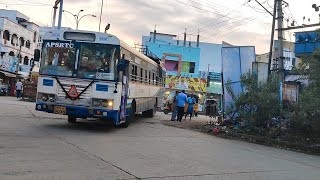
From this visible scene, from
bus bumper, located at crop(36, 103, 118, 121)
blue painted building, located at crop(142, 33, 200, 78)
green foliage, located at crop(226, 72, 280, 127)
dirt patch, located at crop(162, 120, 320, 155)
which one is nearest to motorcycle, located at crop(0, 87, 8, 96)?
blue painted building, located at crop(142, 33, 200, 78)

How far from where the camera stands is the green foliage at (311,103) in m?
14.7

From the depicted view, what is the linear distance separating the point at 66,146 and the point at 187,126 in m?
9.99

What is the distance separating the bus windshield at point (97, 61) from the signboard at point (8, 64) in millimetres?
36938

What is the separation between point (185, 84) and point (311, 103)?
33.4m

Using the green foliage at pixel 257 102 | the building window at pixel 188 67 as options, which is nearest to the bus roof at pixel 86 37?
the green foliage at pixel 257 102

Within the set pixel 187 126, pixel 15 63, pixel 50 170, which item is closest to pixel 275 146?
pixel 187 126

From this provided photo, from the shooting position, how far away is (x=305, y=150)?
47.7ft

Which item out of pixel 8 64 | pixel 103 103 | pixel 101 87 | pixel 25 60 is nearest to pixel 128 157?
pixel 103 103

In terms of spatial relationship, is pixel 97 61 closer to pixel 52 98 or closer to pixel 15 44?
pixel 52 98

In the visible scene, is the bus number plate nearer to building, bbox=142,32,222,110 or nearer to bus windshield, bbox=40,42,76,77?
bus windshield, bbox=40,42,76,77

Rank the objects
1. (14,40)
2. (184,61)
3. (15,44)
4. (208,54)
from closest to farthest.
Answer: (14,40) → (15,44) → (184,61) → (208,54)

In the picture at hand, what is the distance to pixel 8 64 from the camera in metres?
49.0

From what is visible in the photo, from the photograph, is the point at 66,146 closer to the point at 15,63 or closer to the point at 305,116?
the point at 305,116

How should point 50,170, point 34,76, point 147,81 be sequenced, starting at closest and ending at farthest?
point 50,170
point 147,81
point 34,76
